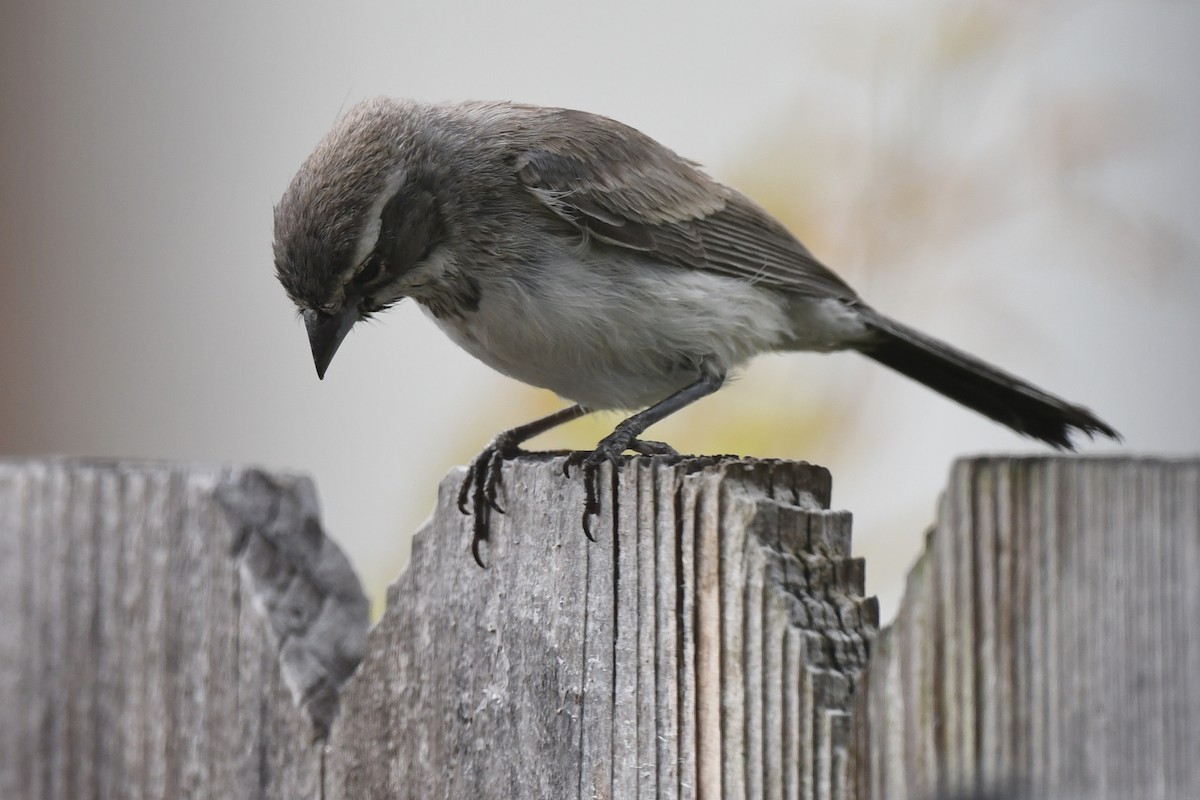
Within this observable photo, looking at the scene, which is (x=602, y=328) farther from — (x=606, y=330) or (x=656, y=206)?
(x=656, y=206)

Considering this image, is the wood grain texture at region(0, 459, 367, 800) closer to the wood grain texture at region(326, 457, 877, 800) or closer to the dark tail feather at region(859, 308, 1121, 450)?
the wood grain texture at region(326, 457, 877, 800)

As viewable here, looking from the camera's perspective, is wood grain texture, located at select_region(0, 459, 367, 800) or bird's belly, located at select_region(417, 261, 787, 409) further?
bird's belly, located at select_region(417, 261, 787, 409)

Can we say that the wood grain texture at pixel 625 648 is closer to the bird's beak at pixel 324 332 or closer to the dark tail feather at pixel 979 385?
the bird's beak at pixel 324 332

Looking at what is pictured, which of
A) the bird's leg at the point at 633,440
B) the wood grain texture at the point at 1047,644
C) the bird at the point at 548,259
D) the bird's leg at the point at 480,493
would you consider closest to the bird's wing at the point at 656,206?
the bird at the point at 548,259

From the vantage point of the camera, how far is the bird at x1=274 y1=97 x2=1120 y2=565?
8.95ft

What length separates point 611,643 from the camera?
1527 millimetres

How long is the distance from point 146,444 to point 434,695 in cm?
408

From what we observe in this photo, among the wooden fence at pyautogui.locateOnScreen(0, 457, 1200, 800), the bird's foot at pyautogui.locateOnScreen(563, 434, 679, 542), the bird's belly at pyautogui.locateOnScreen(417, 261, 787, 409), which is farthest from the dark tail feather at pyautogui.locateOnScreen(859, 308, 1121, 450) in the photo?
the wooden fence at pyautogui.locateOnScreen(0, 457, 1200, 800)

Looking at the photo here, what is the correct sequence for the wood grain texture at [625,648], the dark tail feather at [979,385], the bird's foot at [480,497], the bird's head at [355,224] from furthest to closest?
the dark tail feather at [979,385] → the bird's head at [355,224] → the bird's foot at [480,497] → the wood grain texture at [625,648]

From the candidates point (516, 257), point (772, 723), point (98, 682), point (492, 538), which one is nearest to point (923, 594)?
point (772, 723)

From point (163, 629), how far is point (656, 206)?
186cm

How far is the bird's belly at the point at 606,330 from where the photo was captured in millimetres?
3006

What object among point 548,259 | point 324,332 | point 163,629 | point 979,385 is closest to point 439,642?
point 163,629

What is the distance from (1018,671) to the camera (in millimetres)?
1139
